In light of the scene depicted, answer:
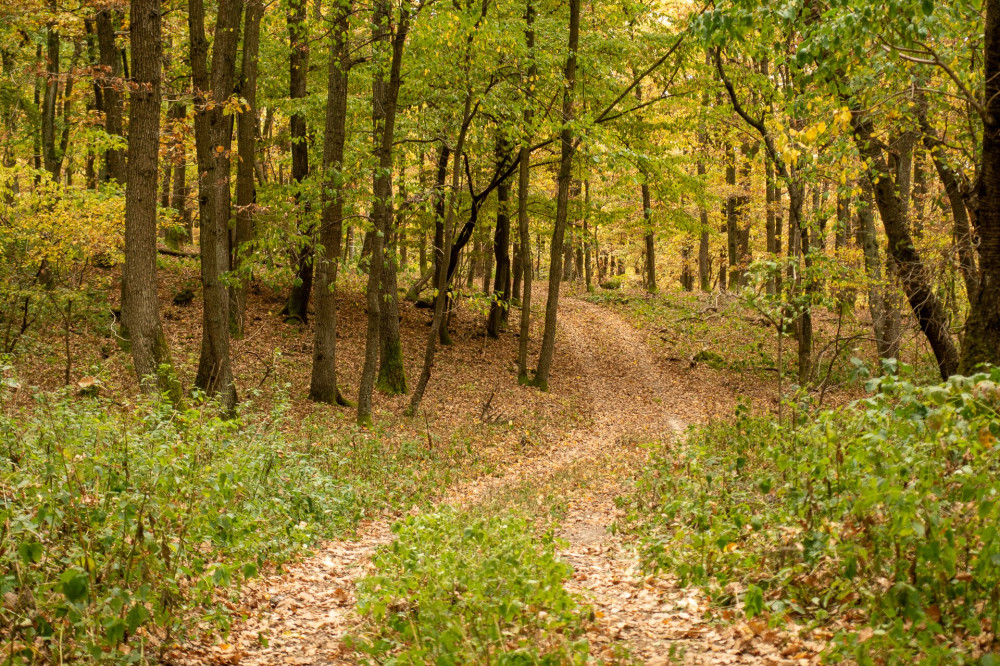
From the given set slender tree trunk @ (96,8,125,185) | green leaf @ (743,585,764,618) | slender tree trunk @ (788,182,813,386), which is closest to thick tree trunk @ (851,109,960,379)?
slender tree trunk @ (788,182,813,386)

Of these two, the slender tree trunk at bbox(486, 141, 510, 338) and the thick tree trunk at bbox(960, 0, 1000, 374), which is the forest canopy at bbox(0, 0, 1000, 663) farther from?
the slender tree trunk at bbox(486, 141, 510, 338)

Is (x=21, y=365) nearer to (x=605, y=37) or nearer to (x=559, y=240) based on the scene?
(x=559, y=240)

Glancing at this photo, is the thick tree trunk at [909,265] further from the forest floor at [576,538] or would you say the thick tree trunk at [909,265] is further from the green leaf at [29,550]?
the green leaf at [29,550]

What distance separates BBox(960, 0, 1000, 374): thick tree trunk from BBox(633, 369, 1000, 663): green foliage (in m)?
1.68

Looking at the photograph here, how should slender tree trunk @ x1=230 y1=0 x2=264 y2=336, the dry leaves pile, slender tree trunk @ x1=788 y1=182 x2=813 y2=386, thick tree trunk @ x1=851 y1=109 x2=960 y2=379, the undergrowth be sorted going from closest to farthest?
1. the undergrowth
2. the dry leaves pile
3. thick tree trunk @ x1=851 y1=109 x2=960 y2=379
4. slender tree trunk @ x1=788 y1=182 x2=813 y2=386
5. slender tree trunk @ x1=230 y1=0 x2=264 y2=336

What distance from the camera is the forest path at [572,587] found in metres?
4.98

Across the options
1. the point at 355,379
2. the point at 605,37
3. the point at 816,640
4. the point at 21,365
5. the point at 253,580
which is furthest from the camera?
the point at 605,37

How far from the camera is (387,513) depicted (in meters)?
9.24

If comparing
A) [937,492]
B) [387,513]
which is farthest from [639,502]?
[937,492]

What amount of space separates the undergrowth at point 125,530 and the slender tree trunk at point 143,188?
→ 96.0 inches

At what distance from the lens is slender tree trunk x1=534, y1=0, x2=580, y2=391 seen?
16.5 meters

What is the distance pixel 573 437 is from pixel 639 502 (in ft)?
20.5

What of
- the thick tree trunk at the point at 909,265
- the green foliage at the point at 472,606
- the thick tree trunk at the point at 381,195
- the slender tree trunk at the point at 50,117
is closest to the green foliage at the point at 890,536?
the green foliage at the point at 472,606

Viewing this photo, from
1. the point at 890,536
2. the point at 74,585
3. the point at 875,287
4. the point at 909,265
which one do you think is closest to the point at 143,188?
the point at 74,585
